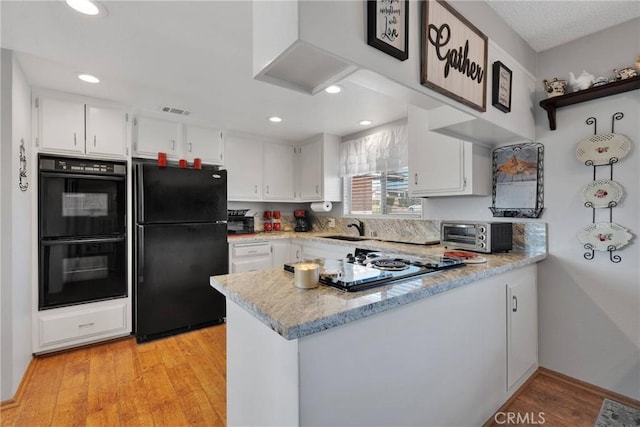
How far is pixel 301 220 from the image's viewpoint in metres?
4.23

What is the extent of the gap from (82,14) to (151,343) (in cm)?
251

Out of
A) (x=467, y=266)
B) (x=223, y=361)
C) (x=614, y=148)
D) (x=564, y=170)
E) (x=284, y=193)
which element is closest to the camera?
(x=467, y=266)

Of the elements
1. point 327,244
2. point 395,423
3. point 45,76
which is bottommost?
point 395,423

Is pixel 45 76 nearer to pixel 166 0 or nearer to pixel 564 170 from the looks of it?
pixel 166 0

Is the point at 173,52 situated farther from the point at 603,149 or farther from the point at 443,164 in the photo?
the point at 603,149

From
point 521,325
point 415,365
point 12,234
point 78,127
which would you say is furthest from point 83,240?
point 521,325

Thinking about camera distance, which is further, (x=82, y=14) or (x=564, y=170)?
(x=564, y=170)

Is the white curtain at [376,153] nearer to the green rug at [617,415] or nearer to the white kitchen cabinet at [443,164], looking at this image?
the white kitchen cabinet at [443,164]

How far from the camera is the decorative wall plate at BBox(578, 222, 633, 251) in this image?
1.82 m

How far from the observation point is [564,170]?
6.78 ft

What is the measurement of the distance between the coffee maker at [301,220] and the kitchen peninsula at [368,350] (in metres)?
2.72

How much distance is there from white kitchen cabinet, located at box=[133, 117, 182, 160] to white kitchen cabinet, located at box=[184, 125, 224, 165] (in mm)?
89

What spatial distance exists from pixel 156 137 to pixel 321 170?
189 centimetres

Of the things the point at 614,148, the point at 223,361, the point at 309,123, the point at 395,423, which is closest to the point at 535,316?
the point at 614,148
